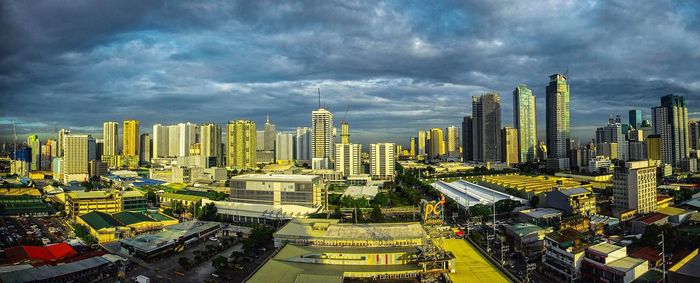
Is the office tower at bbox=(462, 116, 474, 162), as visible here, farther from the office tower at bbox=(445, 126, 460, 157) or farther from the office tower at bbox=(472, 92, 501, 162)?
the office tower at bbox=(445, 126, 460, 157)

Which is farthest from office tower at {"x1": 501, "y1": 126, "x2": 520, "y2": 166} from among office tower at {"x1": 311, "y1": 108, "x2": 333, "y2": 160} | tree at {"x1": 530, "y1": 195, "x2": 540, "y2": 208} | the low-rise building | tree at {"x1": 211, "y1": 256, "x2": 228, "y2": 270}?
tree at {"x1": 211, "y1": 256, "x2": 228, "y2": 270}

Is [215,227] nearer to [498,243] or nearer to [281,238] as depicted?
[281,238]

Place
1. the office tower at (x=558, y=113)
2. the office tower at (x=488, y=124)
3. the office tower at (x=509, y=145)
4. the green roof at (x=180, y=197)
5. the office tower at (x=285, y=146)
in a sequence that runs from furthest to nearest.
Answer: the office tower at (x=285, y=146) < the office tower at (x=488, y=124) < the office tower at (x=509, y=145) < the office tower at (x=558, y=113) < the green roof at (x=180, y=197)

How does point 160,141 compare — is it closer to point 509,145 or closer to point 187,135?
point 187,135

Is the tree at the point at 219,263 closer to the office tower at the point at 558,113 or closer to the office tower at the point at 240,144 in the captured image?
the office tower at the point at 240,144

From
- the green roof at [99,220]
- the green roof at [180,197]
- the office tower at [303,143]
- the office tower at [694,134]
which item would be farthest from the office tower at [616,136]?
the green roof at [99,220]

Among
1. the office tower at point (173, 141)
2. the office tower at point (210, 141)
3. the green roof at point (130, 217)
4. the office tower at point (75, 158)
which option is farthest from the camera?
the office tower at point (173, 141)

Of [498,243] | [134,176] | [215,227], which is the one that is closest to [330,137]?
[134,176]
